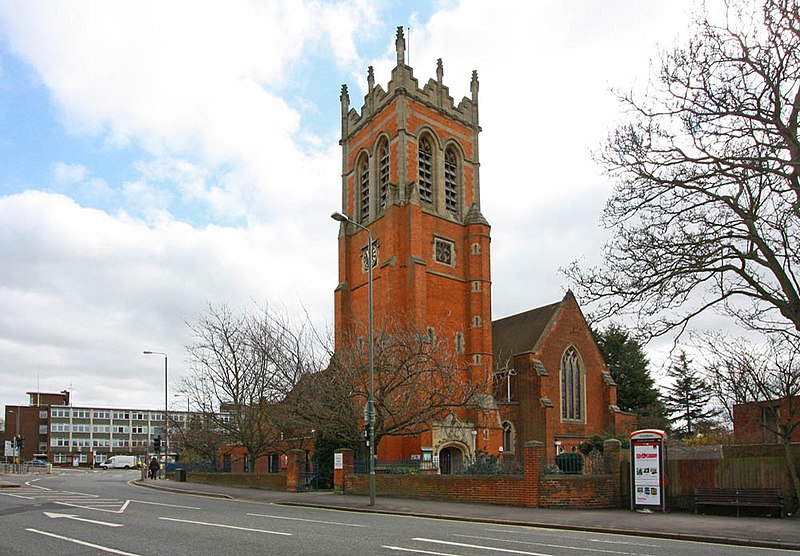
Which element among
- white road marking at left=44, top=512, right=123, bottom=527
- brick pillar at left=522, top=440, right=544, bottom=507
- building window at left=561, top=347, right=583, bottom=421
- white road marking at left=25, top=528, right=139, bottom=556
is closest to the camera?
white road marking at left=25, top=528, right=139, bottom=556

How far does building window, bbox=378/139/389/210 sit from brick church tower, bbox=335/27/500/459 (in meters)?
0.07

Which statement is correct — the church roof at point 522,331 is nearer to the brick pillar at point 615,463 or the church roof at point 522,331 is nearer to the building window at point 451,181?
the building window at point 451,181

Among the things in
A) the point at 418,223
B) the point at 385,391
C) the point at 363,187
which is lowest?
the point at 385,391

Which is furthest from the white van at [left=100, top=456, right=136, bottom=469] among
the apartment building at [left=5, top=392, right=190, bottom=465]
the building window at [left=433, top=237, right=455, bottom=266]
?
the building window at [left=433, top=237, right=455, bottom=266]

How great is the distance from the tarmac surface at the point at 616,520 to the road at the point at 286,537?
0.80 meters

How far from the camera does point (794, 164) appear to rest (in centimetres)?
1317

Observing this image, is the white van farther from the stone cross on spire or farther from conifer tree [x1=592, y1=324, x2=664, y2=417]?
the stone cross on spire

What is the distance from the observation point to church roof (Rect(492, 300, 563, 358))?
44.7m

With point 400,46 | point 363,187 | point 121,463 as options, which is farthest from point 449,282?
point 121,463

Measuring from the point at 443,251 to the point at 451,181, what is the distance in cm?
532

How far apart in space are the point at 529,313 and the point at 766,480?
29919 mm

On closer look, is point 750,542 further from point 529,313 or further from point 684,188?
point 529,313

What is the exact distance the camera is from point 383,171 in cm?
4516

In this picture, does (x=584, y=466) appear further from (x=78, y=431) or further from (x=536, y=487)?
(x=78, y=431)
